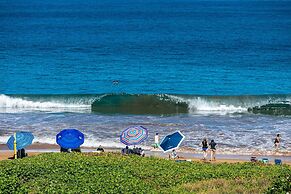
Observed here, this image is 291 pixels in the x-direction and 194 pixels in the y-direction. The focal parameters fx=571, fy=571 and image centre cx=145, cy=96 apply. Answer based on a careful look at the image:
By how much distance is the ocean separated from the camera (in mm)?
40562

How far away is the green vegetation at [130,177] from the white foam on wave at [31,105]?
27822mm

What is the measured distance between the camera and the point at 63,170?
1967 cm

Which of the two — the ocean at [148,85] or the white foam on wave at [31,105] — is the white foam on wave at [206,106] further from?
the white foam on wave at [31,105]

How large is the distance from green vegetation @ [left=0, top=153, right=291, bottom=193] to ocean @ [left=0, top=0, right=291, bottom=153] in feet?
47.5

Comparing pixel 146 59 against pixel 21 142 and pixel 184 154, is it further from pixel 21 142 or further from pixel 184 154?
pixel 21 142

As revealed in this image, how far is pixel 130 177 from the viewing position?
750 inches

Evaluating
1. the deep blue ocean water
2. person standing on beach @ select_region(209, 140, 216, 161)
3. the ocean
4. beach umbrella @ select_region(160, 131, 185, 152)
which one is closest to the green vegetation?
beach umbrella @ select_region(160, 131, 185, 152)

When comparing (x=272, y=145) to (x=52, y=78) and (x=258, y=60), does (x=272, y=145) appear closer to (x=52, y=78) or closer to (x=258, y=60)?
(x=52, y=78)

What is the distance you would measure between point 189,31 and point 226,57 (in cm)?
3375

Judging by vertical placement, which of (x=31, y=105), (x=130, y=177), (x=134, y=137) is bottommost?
(x=130, y=177)

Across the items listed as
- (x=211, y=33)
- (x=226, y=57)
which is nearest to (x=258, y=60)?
(x=226, y=57)

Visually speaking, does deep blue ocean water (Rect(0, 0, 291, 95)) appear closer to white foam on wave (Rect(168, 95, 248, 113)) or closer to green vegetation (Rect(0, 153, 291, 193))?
white foam on wave (Rect(168, 95, 248, 113))

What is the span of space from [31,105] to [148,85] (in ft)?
39.3

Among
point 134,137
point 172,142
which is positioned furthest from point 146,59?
point 172,142
